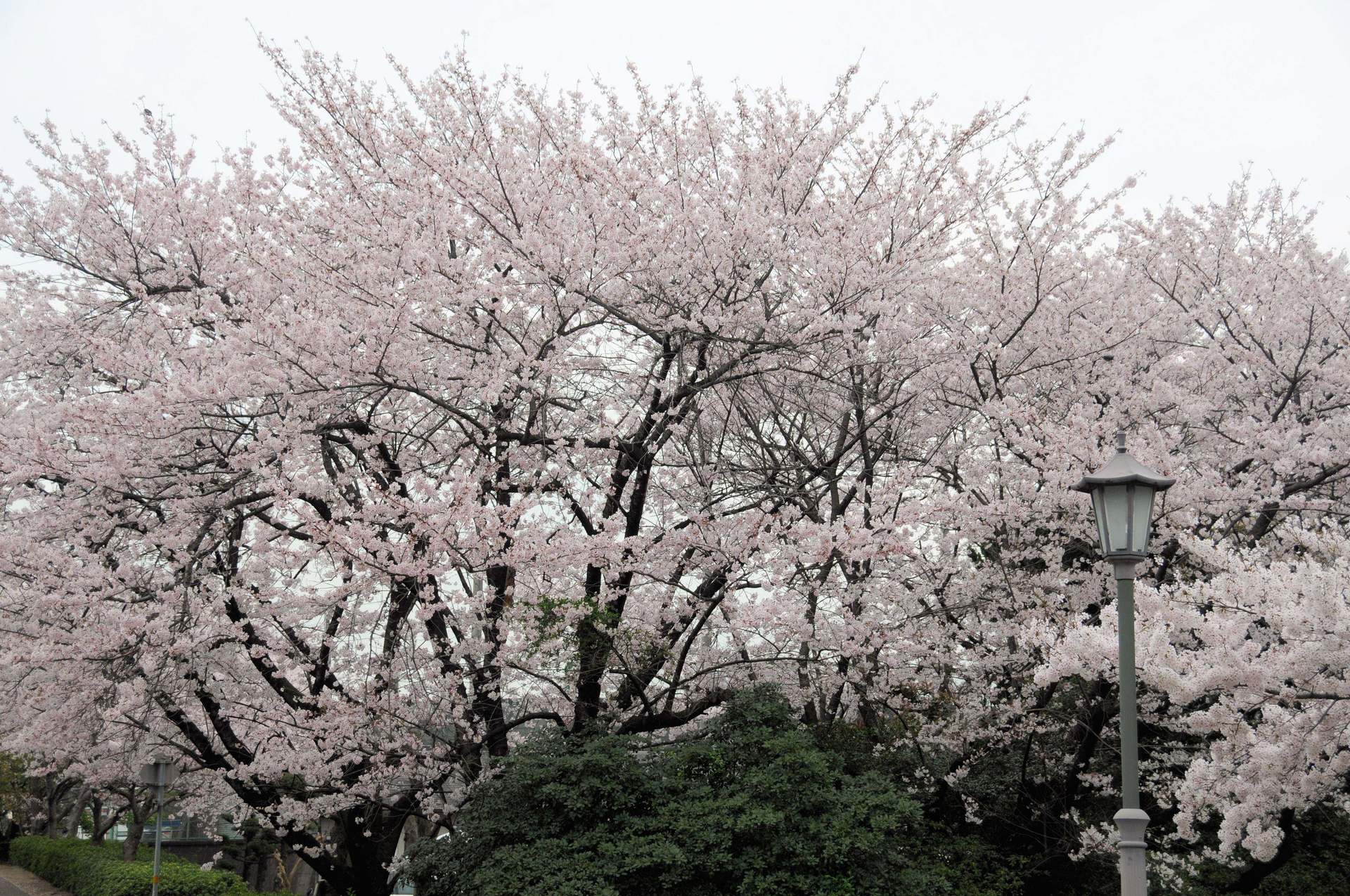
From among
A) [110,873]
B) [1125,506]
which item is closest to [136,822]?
[110,873]

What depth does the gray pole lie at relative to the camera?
473 cm

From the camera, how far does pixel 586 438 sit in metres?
9.69

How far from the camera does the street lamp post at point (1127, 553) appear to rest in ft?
15.6

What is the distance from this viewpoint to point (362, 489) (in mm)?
9164

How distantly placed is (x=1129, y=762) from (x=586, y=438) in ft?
19.4

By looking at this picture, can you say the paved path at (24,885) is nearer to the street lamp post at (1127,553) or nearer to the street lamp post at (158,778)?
the street lamp post at (158,778)

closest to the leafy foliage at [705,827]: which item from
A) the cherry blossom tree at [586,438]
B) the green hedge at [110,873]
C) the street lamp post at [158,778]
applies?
the cherry blossom tree at [586,438]

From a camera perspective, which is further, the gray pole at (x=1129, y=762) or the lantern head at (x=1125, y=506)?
the lantern head at (x=1125, y=506)

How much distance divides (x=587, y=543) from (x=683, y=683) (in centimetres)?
205

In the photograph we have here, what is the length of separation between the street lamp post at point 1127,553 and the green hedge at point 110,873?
11596 mm

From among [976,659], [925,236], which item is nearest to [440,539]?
[976,659]

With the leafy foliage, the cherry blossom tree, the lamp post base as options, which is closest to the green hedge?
the cherry blossom tree

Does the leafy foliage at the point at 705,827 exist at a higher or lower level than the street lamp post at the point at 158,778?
higher

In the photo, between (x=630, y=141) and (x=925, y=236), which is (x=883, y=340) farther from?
(x=630, y=141)
